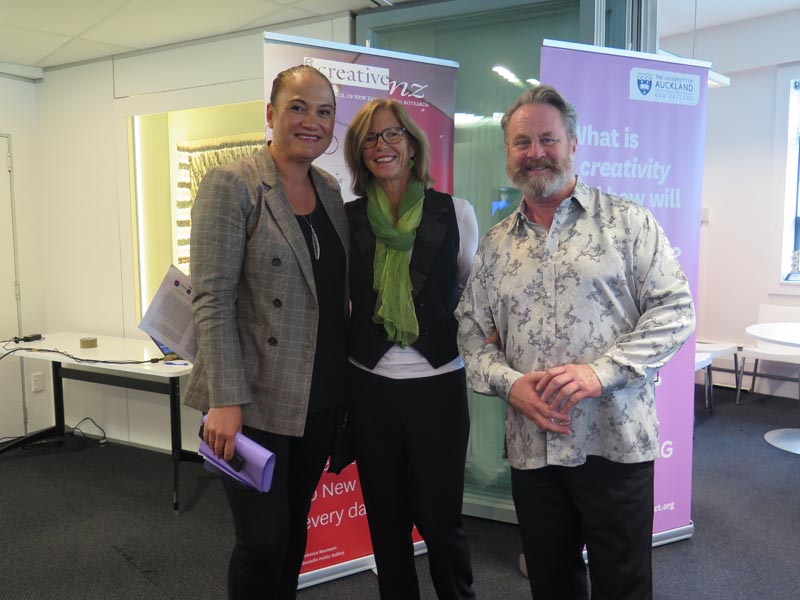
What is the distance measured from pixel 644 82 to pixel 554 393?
170 centimetres

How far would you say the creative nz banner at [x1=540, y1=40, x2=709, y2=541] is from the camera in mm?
2463

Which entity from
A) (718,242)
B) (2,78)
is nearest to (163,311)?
(2,78)

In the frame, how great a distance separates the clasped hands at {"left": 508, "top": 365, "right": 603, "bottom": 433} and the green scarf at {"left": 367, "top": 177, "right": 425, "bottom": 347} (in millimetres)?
356

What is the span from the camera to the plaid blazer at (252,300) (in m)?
1.49

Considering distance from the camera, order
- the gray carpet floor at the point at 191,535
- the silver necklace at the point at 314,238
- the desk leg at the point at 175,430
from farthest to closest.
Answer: the desk leg at the point at 175,430 → the gray carpet floor at the point at 191,535 → the silver necklace at the point at 314,238

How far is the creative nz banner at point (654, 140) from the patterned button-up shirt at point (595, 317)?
42.1 inches

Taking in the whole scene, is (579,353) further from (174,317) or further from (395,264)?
(174,317)

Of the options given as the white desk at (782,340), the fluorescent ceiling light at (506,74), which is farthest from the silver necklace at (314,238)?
the white desk at (782,340)

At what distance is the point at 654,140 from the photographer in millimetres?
2586

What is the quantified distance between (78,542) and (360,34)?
281 cm

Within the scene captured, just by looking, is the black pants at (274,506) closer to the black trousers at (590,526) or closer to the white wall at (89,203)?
the black trousers at (590,526)

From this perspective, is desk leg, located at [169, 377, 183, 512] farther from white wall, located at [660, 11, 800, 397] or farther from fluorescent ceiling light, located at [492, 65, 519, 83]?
white wall, located at [660, 11, 800, 397]

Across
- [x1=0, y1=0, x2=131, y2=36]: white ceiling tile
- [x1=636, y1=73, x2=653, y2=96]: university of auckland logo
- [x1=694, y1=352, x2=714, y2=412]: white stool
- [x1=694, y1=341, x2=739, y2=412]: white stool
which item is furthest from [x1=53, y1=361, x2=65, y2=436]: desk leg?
[x1=694, y1=341, x2=739, y2=412]: white stool

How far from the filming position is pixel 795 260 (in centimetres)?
534
